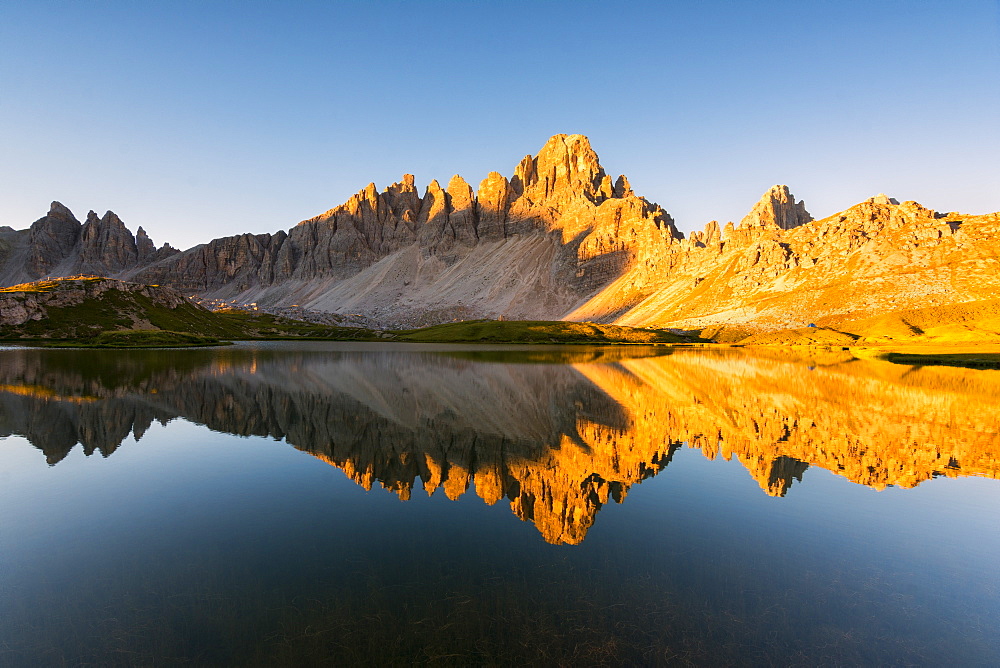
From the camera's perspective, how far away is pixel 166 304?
527ft

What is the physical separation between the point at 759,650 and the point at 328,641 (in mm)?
7965

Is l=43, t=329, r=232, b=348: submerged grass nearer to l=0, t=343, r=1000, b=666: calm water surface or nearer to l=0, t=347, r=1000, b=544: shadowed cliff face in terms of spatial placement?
l=0, t=347, r=1000, b=544: shadowed cliff face

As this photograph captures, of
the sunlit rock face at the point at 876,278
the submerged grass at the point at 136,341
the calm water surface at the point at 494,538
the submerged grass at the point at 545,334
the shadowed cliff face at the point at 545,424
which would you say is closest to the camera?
the calm water surface at the point at 494,538

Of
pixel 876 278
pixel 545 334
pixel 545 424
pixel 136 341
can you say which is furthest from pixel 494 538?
pixel 876 278

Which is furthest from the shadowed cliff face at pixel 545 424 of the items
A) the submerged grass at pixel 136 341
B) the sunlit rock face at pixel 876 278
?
the sunlit rock face at pixel 876 278

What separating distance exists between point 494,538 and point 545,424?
15.4 meters

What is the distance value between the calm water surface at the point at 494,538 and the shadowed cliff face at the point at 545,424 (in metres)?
0.23

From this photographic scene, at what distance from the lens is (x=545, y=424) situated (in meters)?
28.2

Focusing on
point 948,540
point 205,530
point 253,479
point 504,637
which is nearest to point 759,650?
point 504,637

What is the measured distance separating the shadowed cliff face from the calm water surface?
231mm

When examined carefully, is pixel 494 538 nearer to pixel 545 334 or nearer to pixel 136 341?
pixel 136 341

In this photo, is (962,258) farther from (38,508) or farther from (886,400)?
(38,508)

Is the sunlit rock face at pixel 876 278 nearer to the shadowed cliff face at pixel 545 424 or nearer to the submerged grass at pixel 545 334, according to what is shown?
the submerged grass at pixel 545 334

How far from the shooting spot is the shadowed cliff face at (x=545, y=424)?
1889 centimetres
